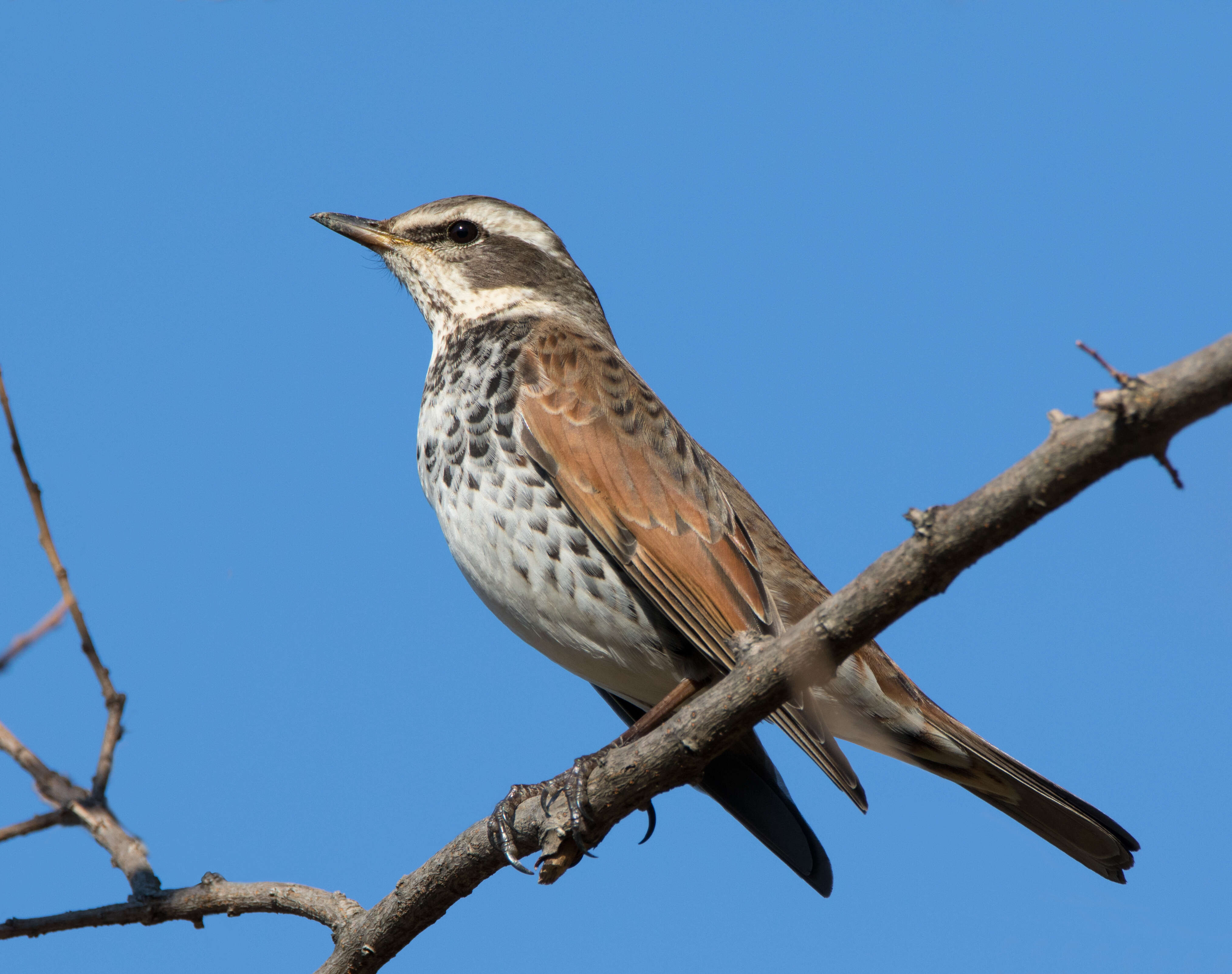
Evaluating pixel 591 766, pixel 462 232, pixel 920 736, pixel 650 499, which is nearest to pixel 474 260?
pixel 462 232

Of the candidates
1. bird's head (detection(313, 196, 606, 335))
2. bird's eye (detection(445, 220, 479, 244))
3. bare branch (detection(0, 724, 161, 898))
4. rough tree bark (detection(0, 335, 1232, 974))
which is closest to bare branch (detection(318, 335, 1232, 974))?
rough tree bark (detection(0, 335, 1232, 974))

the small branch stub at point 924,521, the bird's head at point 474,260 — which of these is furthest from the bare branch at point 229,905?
the bird's head at point 474,260

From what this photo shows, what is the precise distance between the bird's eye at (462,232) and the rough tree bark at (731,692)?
11.1 ft

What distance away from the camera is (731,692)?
3814mm

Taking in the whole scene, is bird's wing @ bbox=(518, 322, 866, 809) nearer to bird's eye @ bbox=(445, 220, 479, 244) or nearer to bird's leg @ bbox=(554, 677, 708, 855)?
bird's leg @ bbox=(554, 677, 708, 855)

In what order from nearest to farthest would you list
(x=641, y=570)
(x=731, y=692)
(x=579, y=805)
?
1. (x=731, y=692)
2. (x=579, y=805)
3. (x=641, y=570)

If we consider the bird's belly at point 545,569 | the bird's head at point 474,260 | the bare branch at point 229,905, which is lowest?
the bare branch at point 229,905

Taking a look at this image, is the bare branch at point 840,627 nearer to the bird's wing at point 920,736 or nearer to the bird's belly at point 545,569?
the bird's belly at point 545,569

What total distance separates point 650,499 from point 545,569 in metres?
0.65

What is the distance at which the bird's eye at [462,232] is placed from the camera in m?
7.30

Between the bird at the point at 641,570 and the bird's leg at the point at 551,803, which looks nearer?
the bird's leg at the point at 551,803

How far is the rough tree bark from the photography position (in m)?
2.83

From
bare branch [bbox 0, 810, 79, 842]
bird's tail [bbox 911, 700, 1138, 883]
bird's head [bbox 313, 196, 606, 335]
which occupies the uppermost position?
bird's head [bbox 313, 196, 606, 335]

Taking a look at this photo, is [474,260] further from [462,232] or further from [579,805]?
[579,805]
